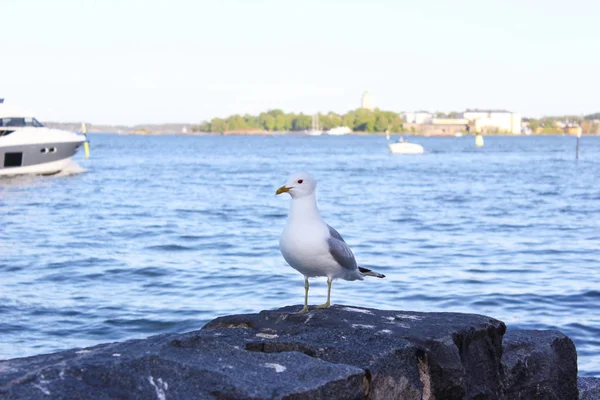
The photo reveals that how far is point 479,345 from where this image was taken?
4.73 m

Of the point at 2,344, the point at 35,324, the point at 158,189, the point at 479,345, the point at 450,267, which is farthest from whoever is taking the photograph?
the point at 158,189

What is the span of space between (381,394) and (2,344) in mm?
6530

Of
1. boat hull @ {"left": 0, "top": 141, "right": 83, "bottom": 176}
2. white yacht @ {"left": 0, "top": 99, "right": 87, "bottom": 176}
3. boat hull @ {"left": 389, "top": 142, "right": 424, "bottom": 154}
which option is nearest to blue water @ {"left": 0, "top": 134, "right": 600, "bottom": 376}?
white yacht @ {"left": 0, "top": 99, "right": 87, "bottom": 176}

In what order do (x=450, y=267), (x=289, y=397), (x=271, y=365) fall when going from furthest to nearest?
(x=450, y=267) < (x=271, y=365) < (x=289, y=397)

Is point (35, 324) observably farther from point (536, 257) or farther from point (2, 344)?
point (536, 257)

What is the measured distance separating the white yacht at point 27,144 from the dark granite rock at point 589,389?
36.3 metres

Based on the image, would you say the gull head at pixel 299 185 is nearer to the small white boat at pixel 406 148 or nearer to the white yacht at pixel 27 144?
the white yacht at pixel 27 144

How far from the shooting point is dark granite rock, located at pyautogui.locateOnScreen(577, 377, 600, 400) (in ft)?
20.3

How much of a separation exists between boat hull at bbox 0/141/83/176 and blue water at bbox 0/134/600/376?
17.5 feet

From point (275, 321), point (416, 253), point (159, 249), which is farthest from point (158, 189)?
point (275, 321)

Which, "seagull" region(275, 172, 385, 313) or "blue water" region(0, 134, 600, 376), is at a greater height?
"seagull" region(275, 172, 385, 313)

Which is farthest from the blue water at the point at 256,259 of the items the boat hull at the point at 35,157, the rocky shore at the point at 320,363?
the boat hull at the point at 35,157

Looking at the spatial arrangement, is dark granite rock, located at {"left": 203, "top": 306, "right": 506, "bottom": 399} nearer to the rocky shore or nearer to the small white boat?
the rocky shore

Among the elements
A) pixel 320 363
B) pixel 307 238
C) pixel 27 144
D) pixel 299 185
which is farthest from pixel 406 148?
pixel 320 363
